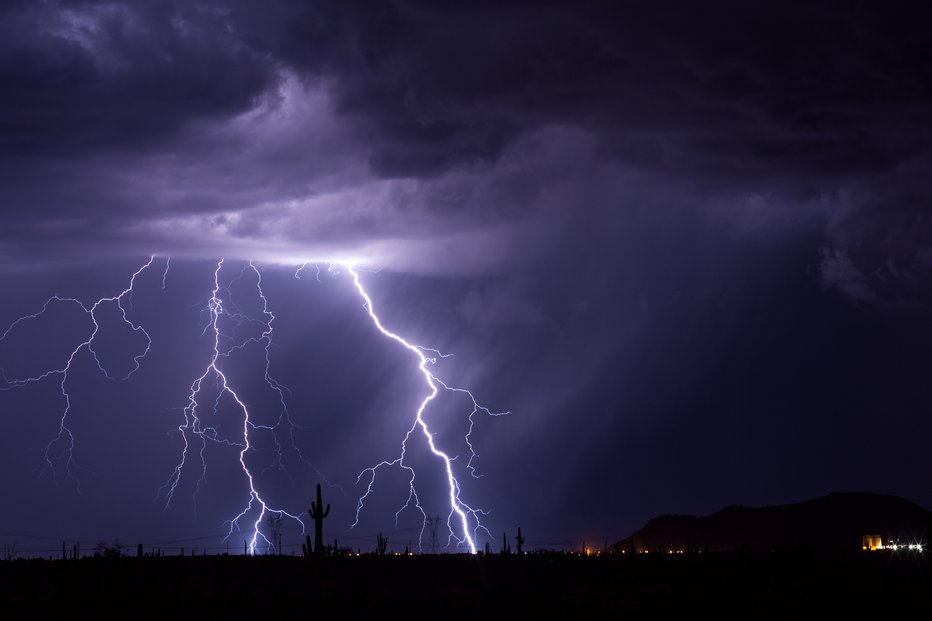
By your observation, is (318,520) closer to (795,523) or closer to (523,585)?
(523,585)

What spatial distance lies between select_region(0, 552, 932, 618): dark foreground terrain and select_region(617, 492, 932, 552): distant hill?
8948 cm

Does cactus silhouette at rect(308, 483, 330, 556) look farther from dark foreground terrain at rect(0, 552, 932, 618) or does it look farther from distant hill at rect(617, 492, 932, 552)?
distant hill at rect(617, 492, 932, 552)

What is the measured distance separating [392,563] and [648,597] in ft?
65.2

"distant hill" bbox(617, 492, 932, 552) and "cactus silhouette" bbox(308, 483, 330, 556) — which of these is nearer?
"cactus silhouette" bbox(308, 483, 330, 556)

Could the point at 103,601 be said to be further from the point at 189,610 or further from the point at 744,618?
the point at 744,618

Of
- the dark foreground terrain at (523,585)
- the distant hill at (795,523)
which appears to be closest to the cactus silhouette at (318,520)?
the dark foreground terrain at (523,585)

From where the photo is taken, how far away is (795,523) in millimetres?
145250

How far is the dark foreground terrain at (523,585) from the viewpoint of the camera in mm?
34812

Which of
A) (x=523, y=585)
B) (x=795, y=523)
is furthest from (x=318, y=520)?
(x=795, y=523)

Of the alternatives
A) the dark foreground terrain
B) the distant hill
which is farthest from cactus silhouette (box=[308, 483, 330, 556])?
the distant hill

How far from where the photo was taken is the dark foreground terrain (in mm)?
34812

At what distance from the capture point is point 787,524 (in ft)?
477

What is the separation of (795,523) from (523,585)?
4360 inches

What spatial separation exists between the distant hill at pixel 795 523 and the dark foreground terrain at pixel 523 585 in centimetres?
8948
